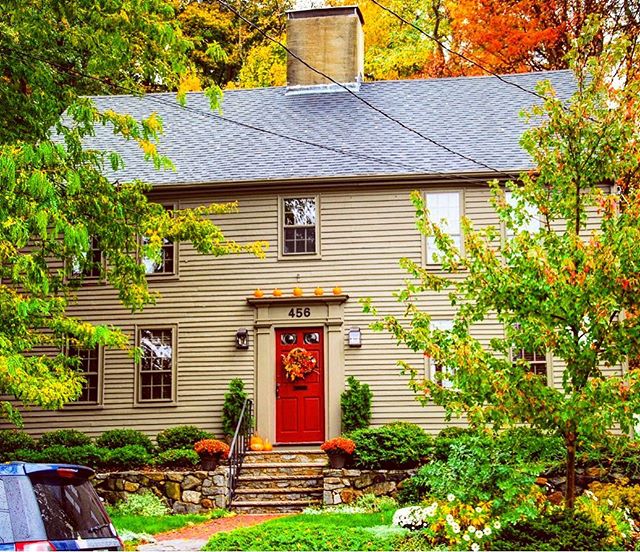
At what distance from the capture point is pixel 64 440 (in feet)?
62.8

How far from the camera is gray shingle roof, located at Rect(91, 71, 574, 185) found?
2019cm

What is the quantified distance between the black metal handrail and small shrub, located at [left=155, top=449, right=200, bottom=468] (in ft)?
2.26

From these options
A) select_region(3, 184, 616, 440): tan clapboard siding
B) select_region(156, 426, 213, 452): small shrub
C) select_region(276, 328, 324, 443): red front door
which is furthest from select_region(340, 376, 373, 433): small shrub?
select_region(156, 426, 213, 452): small shrub

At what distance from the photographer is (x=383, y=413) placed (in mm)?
19156

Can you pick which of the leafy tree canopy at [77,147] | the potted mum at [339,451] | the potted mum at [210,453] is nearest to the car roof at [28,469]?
the leafy tree canopy at [77,147]

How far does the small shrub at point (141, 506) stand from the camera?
16078 millimetres

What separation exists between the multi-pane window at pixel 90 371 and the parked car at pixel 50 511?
1353cm

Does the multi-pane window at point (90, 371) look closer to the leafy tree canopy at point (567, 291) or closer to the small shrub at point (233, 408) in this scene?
the small shrub at point (233, 408)

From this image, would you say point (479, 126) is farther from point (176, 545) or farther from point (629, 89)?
point (176, 545)

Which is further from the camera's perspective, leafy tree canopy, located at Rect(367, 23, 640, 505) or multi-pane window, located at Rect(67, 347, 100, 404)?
multi-pane window, located at Rect(67, 347, 100, 404)

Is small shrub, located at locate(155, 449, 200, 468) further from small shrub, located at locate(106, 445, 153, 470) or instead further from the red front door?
the red front door

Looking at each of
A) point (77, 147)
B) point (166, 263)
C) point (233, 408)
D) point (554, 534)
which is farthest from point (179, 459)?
point (554, 534)

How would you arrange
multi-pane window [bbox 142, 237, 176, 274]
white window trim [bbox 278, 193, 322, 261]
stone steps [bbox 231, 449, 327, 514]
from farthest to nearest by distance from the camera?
multi-pane window [bbox 142, 237, 176, 274] < white window trim [bbox 278, 193, 322, 261] < stone steps [bbox 231, 449, 327, 514]

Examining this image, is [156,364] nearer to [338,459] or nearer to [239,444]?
[239,444]
